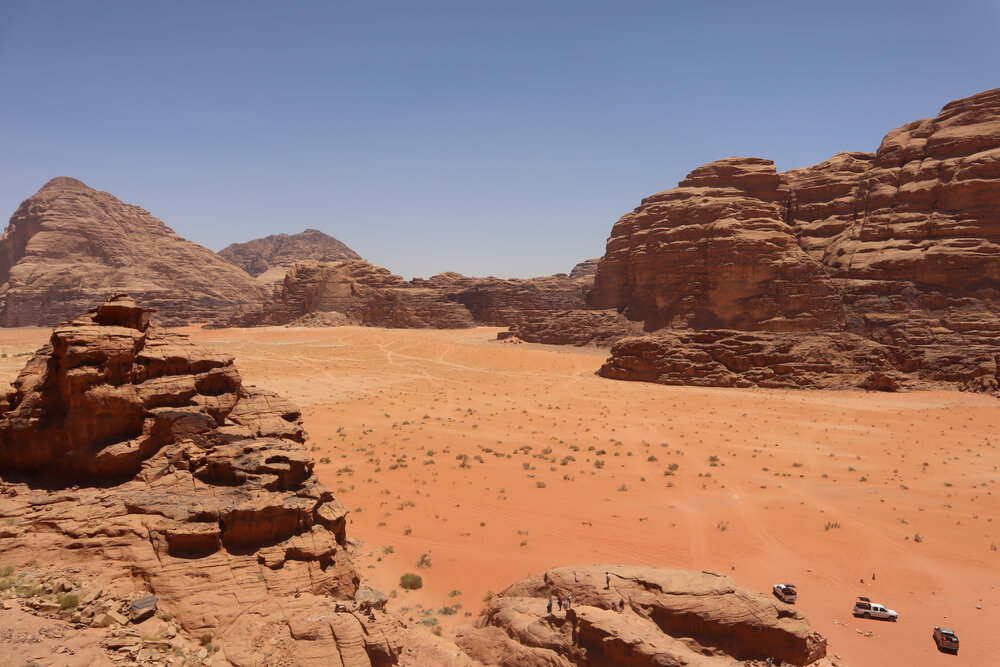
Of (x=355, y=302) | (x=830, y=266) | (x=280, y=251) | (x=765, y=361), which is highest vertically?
(x=280, y=251)

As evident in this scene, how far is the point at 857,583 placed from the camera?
34.9 feet

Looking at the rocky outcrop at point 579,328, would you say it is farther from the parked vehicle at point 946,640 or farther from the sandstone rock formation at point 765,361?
the parked vehicle at point 946,640

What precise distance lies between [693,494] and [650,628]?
9152 millimetres

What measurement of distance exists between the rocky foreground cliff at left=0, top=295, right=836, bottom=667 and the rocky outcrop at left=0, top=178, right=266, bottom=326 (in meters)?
86.1

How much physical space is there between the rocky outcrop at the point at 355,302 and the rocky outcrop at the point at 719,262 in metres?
26.1

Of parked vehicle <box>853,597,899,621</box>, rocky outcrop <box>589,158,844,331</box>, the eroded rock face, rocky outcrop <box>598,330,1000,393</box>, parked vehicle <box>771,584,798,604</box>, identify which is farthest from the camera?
rocky outcrop <box>589,158,844,331</box>

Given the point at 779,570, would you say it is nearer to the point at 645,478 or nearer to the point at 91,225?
the point at 645,478

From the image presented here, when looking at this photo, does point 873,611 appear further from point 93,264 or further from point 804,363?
point 93,264

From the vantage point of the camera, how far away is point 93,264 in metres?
88.1

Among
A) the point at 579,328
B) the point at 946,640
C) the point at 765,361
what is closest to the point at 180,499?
the point at 946,640

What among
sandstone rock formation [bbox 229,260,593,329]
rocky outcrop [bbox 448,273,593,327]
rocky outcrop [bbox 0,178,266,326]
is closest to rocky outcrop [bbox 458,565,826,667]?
sandstone rock formation [bbox 229,260,593,329]

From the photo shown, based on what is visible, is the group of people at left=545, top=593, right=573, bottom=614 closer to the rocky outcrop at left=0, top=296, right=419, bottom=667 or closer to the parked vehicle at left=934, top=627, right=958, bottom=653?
the rocky outcrop at left=0, top=296, right=419, bottom=667

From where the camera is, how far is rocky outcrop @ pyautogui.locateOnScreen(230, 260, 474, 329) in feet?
254

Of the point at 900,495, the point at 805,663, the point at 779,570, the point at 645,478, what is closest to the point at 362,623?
the point at 805,663
